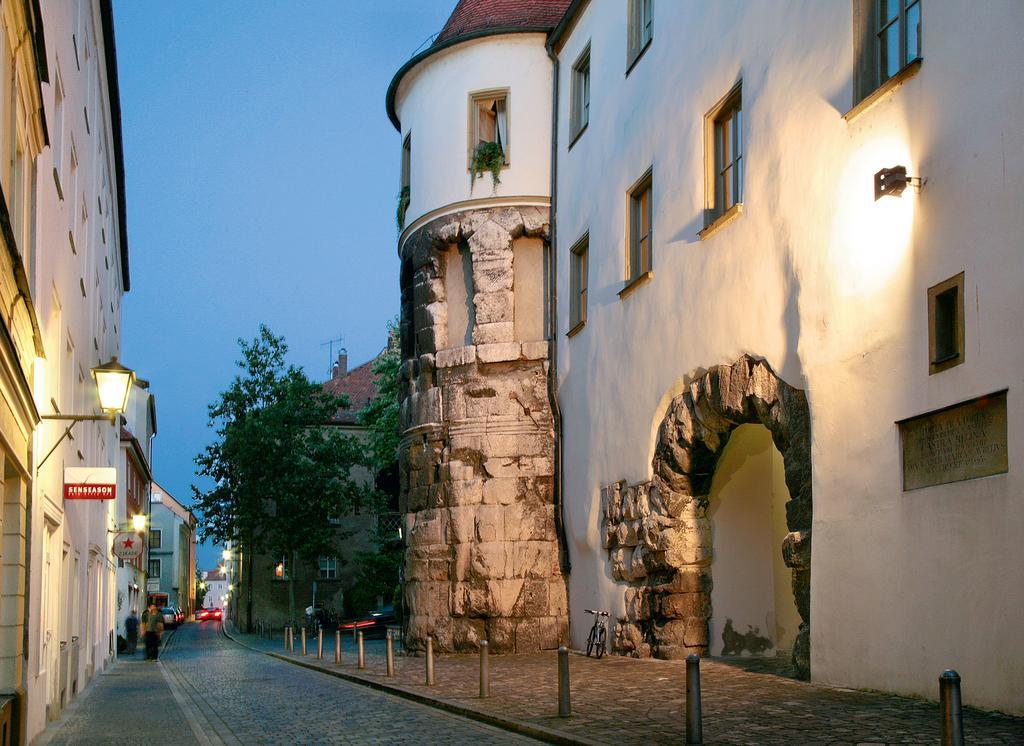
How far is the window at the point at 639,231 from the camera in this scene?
19.4 metres

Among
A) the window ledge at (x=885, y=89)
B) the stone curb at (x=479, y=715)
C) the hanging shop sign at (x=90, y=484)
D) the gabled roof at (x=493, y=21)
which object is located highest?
the gabled roof at (x=493, y=21)

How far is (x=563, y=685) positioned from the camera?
11.7 metres

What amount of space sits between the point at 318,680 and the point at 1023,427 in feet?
42.1

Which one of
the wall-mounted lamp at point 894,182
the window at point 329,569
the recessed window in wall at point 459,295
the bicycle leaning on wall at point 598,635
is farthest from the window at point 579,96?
the window at point 329,569

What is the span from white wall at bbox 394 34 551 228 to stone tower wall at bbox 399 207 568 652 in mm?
517

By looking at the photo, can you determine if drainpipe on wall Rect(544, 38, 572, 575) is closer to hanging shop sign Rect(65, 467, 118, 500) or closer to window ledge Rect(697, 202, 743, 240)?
window ledge Rect(697, 202, 743, 240)

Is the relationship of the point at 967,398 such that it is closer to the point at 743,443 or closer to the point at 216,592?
the point at 743,443

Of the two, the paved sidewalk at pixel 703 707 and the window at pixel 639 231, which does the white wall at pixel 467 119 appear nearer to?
the window at pixel 639 231

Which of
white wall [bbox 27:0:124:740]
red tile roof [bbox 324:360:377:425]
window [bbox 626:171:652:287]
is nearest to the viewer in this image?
white wall [bbox 27:0:124:740]

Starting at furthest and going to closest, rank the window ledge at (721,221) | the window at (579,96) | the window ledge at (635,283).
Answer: the window at (579,96) → the window ledge at (635,283) → the window ledge at (721,221)

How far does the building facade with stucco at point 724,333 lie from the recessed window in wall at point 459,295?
0.18 ft

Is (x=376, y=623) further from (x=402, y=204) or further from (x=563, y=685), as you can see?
(x=563, y=685)

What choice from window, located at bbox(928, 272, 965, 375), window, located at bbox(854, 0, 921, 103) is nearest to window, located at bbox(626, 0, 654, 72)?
window, located at bbox(854, 0, 921, 103)

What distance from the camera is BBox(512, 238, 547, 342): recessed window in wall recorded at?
24.1 meters
